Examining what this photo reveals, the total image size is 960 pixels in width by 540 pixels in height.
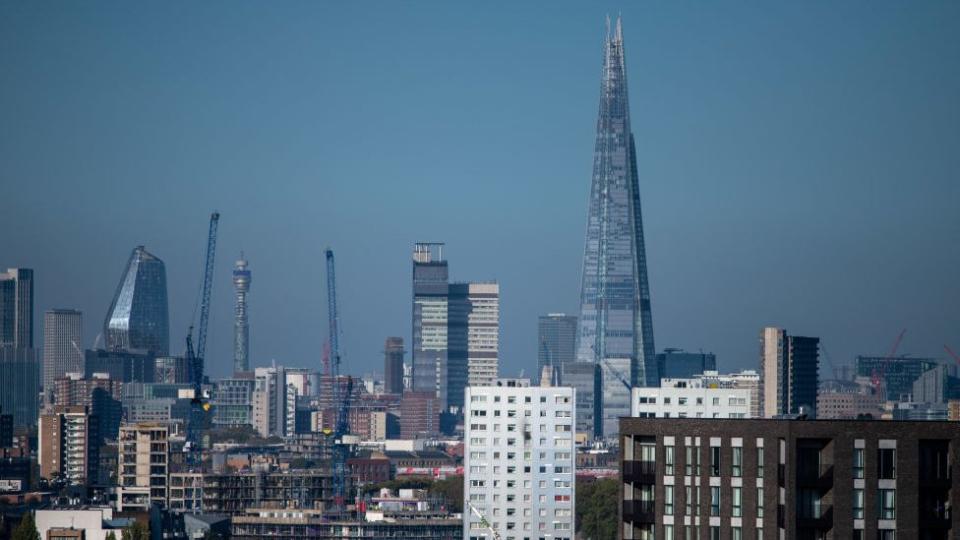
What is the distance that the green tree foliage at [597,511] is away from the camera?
8381 cm

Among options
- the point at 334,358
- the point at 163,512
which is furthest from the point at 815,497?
the point at 334,358

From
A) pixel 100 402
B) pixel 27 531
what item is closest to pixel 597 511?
pixel 27 531

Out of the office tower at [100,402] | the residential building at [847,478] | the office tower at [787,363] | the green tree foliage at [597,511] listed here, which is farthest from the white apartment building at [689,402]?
the office tower at [100,402]

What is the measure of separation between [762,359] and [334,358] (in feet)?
148

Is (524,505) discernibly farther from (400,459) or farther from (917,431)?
(400,459)

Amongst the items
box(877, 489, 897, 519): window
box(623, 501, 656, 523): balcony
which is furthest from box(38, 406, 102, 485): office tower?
box(877, 489, 897, 519): window

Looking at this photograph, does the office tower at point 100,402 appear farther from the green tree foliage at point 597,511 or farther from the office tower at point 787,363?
the green tree foliage at point 597,511

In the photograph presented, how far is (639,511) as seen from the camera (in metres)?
31.1

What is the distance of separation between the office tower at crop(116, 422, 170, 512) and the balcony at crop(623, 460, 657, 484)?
78104mm

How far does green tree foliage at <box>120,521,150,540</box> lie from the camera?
77.8 m

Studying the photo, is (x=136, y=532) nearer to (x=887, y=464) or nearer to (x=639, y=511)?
(x=639, y=511)

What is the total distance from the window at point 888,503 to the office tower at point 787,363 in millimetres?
121656

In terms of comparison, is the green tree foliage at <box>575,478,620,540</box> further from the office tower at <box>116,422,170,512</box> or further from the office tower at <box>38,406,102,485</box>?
the office tower at <box>38,406,102,485</box>

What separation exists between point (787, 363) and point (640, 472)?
123932mm
